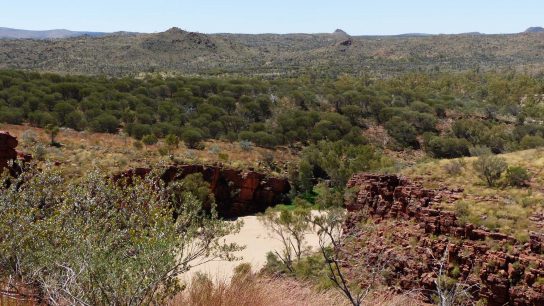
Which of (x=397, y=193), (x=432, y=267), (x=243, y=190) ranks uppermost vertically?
(x=397, y=193)

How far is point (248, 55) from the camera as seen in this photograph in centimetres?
14012

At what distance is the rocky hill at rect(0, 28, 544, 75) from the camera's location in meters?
102

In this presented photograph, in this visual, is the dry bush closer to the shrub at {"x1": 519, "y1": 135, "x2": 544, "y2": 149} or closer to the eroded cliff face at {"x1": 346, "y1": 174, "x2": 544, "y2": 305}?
the eroded cliff face at {"x1": 346, "y1": 174, "x2": 544, "y2": 305}

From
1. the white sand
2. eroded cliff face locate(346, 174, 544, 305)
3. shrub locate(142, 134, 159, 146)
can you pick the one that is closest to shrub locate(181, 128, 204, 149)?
shrub locate(142, 134, 159, 146)

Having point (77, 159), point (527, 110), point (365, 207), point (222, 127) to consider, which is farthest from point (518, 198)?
point (527, 110)

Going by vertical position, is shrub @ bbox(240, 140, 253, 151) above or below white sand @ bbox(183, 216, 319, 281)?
above

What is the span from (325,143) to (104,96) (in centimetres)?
2251

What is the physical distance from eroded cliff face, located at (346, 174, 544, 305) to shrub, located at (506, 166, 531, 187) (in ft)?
8.19

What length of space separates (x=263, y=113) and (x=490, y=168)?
33645mm

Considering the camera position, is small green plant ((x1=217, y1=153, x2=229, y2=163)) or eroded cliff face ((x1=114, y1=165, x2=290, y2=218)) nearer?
eroded cliff face ((x1=114, y1=165, x2=290, y2=218))

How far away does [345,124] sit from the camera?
47.4 metres

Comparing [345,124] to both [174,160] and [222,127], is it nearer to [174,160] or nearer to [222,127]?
[222,127]

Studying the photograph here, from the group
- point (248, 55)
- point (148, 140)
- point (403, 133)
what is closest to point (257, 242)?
point (148, 140)

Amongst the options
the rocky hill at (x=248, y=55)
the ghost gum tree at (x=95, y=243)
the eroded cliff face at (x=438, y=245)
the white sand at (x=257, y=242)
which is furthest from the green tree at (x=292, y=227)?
the rocky hill at (x=248, y=55)
